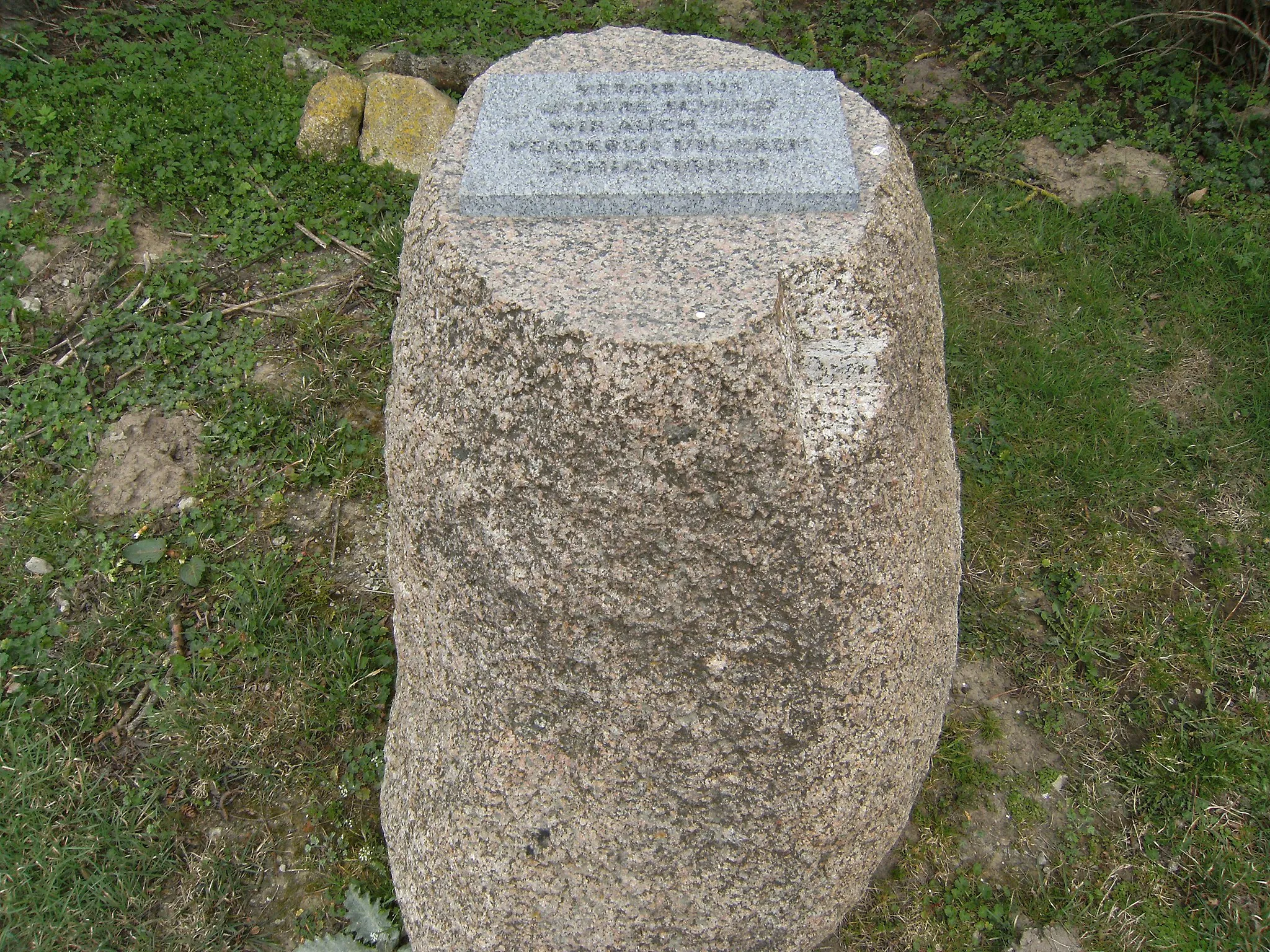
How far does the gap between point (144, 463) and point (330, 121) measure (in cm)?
176

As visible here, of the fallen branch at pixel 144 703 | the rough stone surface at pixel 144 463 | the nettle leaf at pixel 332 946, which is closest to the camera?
the nettle leaf at pixel 332 946

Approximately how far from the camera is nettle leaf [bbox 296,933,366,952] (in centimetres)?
218

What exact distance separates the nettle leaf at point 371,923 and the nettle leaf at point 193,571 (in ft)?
3.74

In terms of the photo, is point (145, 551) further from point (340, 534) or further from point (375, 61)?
point (375, 61)

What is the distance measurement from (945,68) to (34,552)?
438 centimetres

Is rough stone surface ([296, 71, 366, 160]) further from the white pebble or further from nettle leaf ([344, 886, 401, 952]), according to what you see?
nettle leaf ([344, 886, 401, 952])

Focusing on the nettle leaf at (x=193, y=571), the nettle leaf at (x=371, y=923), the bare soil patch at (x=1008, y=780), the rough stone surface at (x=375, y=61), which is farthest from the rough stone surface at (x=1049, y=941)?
the rough stone surface at (x=375, y=61)

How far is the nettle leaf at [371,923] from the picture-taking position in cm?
222

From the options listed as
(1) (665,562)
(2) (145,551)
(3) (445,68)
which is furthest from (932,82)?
(2) (145,551)

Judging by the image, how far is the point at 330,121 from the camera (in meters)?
4.00

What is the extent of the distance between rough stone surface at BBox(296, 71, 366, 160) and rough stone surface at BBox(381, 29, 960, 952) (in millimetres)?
2246

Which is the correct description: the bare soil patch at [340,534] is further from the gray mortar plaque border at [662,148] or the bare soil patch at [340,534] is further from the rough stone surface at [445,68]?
the rough stone surface at [445,68]

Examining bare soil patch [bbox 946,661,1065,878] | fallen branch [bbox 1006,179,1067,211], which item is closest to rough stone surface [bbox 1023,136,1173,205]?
fallen branch [bbox 1006,179,1067,211]

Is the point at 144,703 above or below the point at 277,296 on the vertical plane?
below
